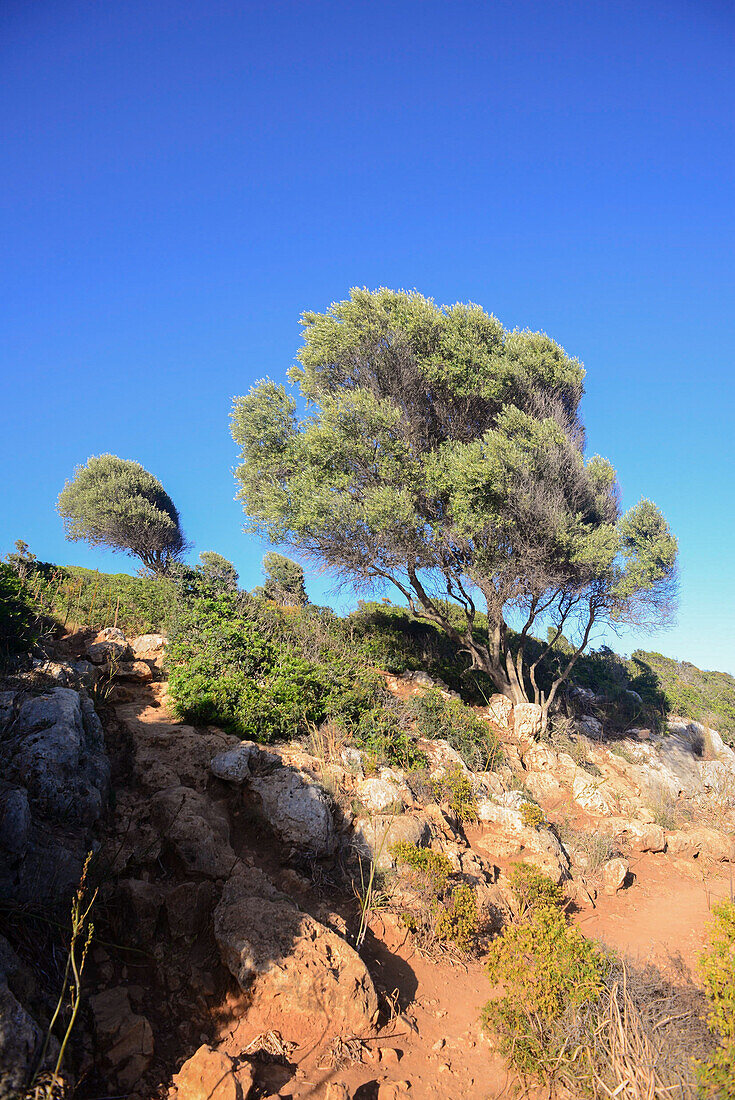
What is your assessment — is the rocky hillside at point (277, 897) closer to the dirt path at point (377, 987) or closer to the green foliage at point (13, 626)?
Result: the dirt path at point (377, 987)

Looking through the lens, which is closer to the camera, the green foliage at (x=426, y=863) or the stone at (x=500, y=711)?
the green foliage at (x=426, y=863)

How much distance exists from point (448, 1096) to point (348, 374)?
14.6 meters

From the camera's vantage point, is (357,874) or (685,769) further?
(685,769)

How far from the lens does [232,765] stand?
271 inches

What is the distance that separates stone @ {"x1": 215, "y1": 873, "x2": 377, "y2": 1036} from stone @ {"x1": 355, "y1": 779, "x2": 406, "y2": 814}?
2.42 meters

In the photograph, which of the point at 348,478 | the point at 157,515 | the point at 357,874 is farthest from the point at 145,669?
the point at 157,515

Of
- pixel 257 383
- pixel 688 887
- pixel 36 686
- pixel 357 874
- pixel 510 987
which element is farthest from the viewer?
pixel 257 383

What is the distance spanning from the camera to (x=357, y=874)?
6.43m

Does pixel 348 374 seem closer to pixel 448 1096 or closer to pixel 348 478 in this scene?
pixel 348 478

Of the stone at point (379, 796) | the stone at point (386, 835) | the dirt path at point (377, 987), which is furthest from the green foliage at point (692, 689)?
the stone at point (386, 835)

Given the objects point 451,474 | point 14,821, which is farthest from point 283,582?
point 14,821

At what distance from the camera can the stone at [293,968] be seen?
422 centimetres

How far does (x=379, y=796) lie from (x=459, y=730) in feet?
13.2

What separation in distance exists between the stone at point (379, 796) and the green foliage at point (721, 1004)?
3.78 meters
